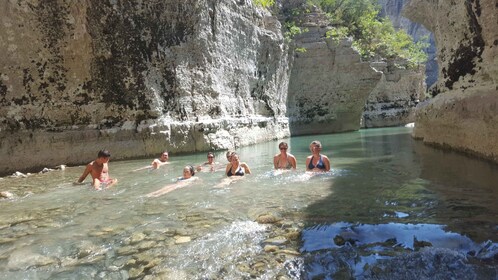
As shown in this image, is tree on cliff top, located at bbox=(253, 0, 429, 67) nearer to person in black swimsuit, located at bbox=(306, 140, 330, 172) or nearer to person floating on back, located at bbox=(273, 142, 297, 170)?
person floating on back, located at bbox=(273, 142, 297, 170)

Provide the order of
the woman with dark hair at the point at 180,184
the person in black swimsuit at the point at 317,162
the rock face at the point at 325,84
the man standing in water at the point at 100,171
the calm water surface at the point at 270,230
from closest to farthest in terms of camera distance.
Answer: the calm water surface at the point at 270,230 → the woman with dark hair at the point at 180,184 → the man standing in water at the point at 100,171 → the person in black swimsuit at the point at 317,162 → the rock face at the point at 325,84

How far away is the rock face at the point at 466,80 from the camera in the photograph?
6891 millimetres

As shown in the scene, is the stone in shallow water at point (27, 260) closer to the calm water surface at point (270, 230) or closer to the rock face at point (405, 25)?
the calm water surface at point (270, 230)

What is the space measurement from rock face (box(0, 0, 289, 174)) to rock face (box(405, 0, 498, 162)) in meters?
8.19

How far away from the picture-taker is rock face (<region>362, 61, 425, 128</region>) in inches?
1283

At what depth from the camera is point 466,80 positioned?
835 centimetres

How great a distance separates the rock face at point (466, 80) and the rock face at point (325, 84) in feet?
47.5

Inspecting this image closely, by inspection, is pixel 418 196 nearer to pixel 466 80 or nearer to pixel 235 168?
pixel 235 168

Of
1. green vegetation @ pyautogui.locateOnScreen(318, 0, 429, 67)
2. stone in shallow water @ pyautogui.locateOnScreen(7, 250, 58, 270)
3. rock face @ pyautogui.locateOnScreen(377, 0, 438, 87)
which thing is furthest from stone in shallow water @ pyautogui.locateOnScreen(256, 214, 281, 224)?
rock face @ pyautogui.locateOnScreen(377, 0, 438, 87)

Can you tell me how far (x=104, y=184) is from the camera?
749cm

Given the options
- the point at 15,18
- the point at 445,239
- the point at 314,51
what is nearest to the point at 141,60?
the point at 15,18

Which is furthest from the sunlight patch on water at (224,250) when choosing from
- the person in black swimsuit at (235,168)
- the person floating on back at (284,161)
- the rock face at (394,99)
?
the rock face at (394,99)

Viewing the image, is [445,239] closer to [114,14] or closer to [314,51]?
[114,14]

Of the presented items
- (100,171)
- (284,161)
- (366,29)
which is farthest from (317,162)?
(366,29)
